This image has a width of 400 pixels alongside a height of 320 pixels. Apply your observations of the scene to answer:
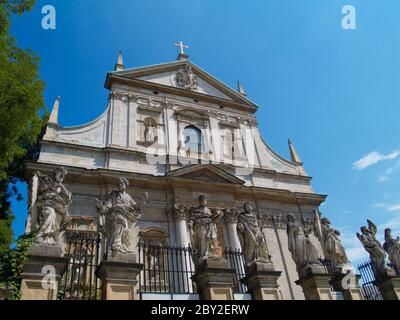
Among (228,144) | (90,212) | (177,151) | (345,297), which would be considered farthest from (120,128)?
(345,297)

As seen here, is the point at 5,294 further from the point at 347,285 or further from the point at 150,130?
the point at 150,130

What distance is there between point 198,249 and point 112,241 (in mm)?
2184

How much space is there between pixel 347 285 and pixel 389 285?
62.5 inches

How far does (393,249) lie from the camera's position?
36.9 feet

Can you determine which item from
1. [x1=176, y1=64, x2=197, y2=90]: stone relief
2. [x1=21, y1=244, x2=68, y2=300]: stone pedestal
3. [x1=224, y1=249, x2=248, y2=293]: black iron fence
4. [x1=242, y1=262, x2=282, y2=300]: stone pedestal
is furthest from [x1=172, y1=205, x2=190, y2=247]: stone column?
[x1=176, y1=64, x2=197, y2=90]: stone relief

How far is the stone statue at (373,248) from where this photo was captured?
10.6 metres

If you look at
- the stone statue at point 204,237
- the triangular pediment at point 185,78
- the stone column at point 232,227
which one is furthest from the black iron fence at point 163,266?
the triangular pediment at point 185,78

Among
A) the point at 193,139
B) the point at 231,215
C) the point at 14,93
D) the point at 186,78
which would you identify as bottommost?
the point at 14,93

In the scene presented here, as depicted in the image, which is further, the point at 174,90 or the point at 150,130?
the point at 174,90

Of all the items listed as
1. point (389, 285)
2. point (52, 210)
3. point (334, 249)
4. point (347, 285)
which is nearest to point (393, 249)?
point (389, 285)
